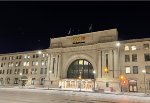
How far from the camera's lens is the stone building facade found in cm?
5422

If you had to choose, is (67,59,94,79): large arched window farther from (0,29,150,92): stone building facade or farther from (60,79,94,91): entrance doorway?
(60,79,94,91): entrance doorway

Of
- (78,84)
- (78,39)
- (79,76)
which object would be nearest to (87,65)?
(79,76)

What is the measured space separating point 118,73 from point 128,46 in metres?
9.18

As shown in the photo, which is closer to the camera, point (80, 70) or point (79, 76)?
point (79, 76)

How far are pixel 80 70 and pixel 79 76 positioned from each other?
7.93 ft

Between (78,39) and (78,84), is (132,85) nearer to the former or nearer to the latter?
(78,84)

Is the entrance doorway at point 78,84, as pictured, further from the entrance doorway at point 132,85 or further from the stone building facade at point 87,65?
the entrance doorway at point 132,85

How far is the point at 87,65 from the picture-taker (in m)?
66.2

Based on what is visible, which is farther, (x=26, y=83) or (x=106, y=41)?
(x=26, y=83)

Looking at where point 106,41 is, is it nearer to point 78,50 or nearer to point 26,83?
point 78,50

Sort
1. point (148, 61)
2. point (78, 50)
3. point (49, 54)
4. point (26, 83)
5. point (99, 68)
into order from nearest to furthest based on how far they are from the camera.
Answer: point (148, 61)
point (99, 68)
point (78, 50)
point (49, 54)
point (26, 83)

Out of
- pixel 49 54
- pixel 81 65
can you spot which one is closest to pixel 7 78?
pixel 49 54

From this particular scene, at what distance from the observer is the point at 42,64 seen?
256 ft

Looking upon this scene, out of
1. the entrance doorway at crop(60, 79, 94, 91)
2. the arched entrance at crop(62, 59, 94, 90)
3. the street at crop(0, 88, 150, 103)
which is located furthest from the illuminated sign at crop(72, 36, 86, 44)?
the street at crop(0, 88, 150, 103)
